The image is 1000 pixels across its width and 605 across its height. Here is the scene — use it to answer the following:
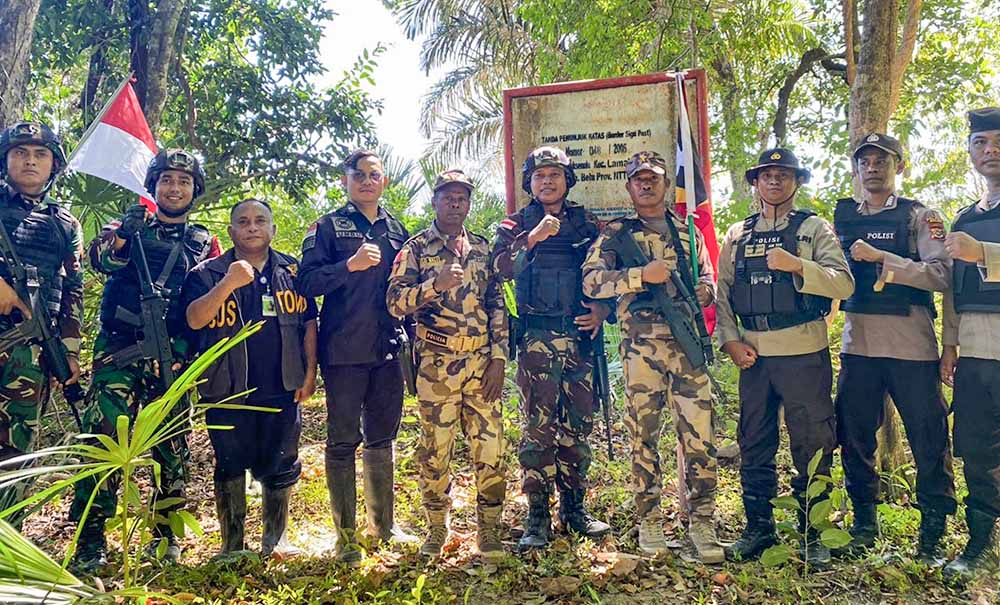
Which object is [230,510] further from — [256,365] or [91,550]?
[256,365]

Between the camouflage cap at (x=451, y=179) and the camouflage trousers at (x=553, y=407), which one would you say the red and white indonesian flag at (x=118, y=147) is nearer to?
the camouflage cap at (x=451, y=179)

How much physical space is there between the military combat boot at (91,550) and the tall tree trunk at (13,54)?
2982mm

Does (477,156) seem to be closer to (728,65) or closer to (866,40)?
(728,65)

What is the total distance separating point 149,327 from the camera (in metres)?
3.60

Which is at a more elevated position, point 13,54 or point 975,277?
point 13,54

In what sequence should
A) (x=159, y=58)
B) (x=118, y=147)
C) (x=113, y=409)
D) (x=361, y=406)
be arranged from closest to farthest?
(x=113, y=409)
(x=361, y=406)
(x=118, y=147)
(x=159, y=58)

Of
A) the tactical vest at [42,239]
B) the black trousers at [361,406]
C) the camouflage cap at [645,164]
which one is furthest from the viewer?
the camouflage cap at [645,164]

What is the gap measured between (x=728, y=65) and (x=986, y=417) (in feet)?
21.2

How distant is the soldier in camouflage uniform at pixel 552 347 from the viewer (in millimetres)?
3961

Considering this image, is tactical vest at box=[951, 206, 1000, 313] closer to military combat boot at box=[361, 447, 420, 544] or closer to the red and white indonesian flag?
military combat boot at box=[361, 447, 420, 544]

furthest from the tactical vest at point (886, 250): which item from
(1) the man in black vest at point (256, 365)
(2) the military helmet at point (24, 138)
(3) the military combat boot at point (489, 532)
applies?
(2) the military helmet at point (24, 138)

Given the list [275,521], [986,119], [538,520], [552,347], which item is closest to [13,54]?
[275,521]

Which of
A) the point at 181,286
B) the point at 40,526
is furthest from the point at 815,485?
the point at 40,526

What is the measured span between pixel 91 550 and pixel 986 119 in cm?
552
